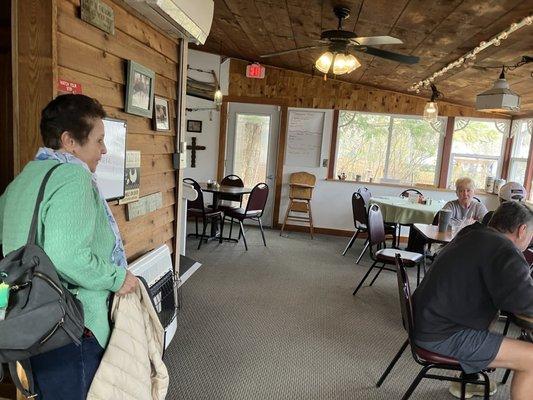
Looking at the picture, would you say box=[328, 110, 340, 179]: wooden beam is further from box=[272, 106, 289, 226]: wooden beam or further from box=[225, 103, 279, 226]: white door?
box=[225, 103, 279, 226]: white door

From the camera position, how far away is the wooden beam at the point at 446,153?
6230mm

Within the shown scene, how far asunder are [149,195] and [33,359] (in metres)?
1.31

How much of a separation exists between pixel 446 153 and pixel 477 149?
0.46 m

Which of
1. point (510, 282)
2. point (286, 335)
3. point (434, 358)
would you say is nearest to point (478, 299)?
point (510, 282)

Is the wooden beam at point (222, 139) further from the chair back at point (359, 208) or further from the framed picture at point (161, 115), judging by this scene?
the framed picture at point (161, 115)

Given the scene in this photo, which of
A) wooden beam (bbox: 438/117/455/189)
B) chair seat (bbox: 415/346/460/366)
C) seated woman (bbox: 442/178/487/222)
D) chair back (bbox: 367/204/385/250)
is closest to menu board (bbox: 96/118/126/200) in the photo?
chair seat (bbox: 415/346/460/366)

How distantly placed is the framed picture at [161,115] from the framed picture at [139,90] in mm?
84

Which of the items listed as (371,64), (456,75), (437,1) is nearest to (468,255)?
(437,1)

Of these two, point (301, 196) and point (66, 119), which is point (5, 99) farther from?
point (301, 196)

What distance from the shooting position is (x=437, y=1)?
257 centimetres

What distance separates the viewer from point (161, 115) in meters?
2.50

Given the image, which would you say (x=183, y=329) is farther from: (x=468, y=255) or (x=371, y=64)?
(x=371, y=64)

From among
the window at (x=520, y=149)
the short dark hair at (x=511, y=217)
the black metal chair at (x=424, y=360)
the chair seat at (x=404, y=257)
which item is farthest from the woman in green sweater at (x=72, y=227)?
the window at (x=520, y=149)

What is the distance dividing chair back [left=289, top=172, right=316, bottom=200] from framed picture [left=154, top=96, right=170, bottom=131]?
157 inches
